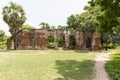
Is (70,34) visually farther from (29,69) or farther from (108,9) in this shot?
(29,69)

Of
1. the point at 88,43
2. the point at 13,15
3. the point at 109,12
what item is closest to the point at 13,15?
the point at 13,15

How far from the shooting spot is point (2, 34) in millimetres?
57312

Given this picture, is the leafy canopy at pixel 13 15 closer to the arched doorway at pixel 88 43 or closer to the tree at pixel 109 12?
the arched doorway at pixel 88 43

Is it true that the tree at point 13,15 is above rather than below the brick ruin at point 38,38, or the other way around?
above

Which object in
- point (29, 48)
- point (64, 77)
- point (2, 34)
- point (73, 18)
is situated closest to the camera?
point (64, 77)

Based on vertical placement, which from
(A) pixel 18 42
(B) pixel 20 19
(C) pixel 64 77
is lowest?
(C) pixel 64 77

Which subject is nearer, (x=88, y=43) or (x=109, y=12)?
(x=109, y=12)

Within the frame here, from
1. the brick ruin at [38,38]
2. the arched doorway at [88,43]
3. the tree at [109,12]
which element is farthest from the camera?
the arched doorway at [88,43]

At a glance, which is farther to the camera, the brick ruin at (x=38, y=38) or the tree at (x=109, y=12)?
the brick ruin at (x=38, y=38)

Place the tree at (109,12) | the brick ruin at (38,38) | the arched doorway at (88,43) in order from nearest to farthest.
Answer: the tree at (109,12)
the brick ruin at (38,38)
the arched doorway at (88,43)

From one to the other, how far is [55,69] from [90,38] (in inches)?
813

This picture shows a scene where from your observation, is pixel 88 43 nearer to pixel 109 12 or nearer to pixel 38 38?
pixel 38 38

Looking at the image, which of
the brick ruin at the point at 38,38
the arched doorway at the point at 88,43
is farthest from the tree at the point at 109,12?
the arched doorway at the point at 88,43

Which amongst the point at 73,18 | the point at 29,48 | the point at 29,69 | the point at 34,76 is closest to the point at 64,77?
the point at 34,76
